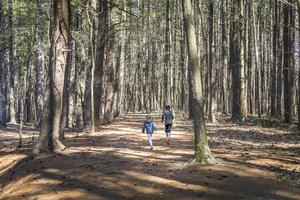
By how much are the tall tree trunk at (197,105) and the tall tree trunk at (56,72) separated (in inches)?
194

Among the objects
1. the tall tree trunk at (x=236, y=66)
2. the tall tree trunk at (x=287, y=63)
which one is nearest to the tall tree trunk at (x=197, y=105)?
the tall tree trunk at (x=287, y=63)

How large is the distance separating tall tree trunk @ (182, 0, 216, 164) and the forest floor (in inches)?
15.1

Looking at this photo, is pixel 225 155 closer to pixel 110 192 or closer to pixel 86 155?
pixel 86 155

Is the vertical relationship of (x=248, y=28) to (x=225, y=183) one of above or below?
above

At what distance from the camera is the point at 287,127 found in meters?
27.9

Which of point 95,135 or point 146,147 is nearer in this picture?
point 146,147

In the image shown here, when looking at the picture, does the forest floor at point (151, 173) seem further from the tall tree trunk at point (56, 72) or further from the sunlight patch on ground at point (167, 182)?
the tall tree trunk at point (56, 72)

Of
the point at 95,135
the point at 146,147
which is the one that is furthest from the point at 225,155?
the point at 95,135

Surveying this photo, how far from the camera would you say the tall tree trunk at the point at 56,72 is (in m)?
17.0

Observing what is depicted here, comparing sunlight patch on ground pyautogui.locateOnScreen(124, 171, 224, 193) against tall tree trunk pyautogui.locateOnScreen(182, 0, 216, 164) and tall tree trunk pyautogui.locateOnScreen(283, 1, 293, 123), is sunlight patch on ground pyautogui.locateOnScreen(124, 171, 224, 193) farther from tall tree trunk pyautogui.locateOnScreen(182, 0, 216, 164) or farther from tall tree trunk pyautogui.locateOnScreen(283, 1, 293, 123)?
tall tree trunk pyautogui.locateOnScreen(283, 1, 293, 123)

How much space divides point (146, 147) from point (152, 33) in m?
44.0

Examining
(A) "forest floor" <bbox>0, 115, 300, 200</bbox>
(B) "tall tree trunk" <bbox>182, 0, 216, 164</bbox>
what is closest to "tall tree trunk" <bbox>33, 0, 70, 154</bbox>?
(A) "forest floor" <bbox>0, 115, 300, 200</bbox>

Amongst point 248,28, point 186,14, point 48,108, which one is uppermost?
point 248,28

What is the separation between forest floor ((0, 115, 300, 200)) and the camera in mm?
10984
